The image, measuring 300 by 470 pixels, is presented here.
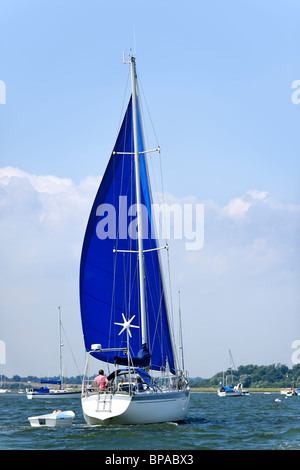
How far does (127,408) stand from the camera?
71.8 feet

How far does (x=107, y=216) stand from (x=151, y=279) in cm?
339

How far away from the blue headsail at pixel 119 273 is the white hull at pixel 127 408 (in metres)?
4.52

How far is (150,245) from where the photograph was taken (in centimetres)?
2938

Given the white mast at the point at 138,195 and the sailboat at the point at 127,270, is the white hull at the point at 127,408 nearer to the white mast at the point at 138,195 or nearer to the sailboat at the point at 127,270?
the sailboat at the point at 127,270

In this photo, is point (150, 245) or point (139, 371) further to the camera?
point (150, 245)

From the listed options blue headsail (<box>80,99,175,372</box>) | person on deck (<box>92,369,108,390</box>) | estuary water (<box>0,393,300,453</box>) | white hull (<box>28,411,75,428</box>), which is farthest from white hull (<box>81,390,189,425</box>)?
blue headsail (<box>80,99,175,372</box>)

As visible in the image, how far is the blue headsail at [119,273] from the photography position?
2812cm

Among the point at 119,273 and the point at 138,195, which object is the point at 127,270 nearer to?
the point at 119,273

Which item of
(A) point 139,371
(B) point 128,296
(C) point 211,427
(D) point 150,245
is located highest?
(D) point 150,245

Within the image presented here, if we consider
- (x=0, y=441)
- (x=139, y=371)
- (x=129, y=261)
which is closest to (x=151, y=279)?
(x=129, y=261)

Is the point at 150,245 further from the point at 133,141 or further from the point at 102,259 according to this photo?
the point at 133,141

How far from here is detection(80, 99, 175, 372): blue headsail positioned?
28.1m
